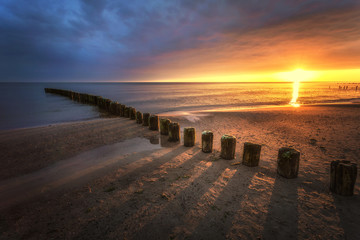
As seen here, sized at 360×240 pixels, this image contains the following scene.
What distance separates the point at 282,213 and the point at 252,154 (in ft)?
5.45

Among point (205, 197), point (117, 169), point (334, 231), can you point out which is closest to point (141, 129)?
point (117, 169)

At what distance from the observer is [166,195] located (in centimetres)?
328

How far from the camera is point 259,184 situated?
3.62m

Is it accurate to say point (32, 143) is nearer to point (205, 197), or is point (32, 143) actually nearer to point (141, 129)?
point (141, 129)

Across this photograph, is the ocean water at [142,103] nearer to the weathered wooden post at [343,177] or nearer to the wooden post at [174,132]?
the wooden post at [174,132]

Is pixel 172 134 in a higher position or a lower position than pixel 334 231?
higher

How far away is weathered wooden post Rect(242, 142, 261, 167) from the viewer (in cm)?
426

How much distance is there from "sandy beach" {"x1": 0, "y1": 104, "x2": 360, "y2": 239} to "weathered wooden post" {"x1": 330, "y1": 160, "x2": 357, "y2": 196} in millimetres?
155

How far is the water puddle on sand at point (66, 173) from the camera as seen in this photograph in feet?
11.5

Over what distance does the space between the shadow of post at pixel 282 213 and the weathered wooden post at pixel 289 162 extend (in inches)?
8.3

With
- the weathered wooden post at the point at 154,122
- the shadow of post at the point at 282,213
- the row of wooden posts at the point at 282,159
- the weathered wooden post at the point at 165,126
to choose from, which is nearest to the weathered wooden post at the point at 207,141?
the row of wooden posts at the point at 282,159

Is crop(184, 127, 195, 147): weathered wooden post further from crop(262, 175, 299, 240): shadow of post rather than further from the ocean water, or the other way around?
the ocean water

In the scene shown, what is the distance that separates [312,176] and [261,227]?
7.95ft

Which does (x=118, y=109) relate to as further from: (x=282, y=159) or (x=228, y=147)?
(x=282, y=159)
